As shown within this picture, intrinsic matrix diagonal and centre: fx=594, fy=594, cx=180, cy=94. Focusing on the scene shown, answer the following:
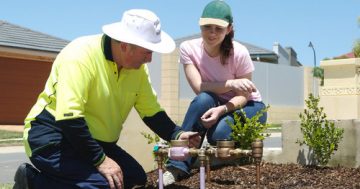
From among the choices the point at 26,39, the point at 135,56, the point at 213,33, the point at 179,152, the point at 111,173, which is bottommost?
the point at 111,173

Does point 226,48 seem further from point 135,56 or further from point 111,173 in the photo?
point 111,173

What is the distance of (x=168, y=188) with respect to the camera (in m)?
4.29

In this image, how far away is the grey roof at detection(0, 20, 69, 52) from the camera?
18.8 meters

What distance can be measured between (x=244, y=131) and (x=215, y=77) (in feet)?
1.58

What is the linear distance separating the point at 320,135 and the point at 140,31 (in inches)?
84.7

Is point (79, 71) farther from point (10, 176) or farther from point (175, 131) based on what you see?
point (10, 176)

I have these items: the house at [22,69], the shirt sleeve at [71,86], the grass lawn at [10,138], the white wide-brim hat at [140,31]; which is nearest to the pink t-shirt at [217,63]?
the white wide-brim hat at [140,31]

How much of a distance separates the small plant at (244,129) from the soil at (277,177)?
24 cm

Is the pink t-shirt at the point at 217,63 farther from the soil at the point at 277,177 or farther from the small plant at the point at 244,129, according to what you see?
the soil at the point at 277,177

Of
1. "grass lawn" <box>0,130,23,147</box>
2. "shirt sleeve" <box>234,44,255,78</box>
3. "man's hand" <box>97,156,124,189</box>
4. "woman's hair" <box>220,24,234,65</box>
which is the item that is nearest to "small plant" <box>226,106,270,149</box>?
"shirt sleeve" <box>234,44,255,78</box>

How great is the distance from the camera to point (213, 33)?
4.47m

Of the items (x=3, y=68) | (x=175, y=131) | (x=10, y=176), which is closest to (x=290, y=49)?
(x=3, y=68)

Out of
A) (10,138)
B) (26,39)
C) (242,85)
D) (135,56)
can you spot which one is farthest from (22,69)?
(135,56)

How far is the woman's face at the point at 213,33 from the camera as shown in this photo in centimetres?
445
